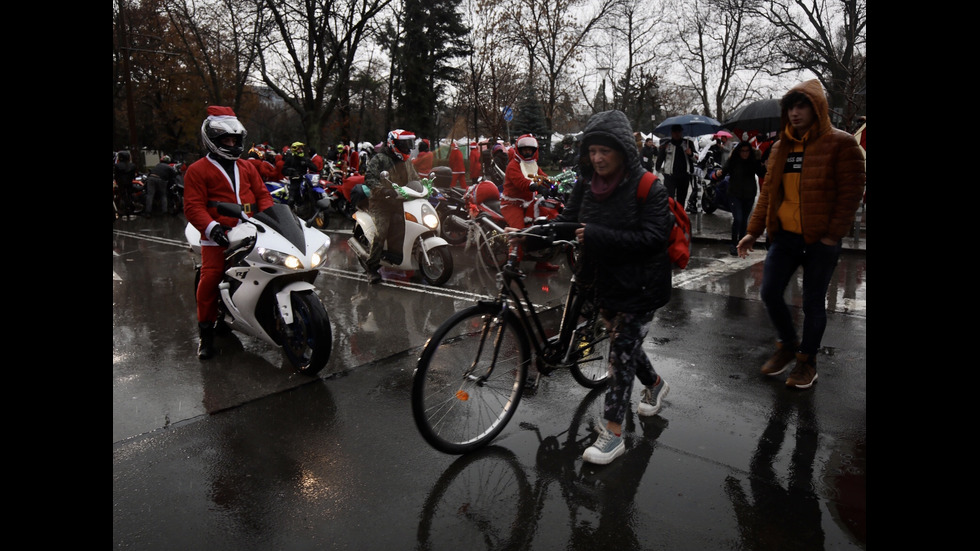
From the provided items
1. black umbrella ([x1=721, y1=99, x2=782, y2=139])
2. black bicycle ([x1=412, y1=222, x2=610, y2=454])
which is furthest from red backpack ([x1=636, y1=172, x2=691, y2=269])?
black umbrella ([x1=721, y1=99, x2=782, y2=139])

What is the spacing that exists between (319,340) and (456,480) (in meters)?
1.77

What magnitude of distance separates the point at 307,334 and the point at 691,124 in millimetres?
15591

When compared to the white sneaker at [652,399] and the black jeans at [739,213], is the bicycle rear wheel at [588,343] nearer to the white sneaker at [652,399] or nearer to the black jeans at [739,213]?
the white sneaker at [652,399]

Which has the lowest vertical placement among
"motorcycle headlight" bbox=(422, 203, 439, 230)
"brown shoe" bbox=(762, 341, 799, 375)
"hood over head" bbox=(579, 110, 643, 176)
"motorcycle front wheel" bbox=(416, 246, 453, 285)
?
"brown shoe" bbox=(762, 341, 799, 375)

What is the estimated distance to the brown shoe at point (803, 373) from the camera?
4.54 metres

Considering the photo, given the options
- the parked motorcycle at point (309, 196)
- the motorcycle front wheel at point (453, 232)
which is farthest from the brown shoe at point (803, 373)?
the parked motorcycle at point (309, 196)

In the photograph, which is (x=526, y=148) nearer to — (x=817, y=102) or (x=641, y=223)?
(x=817, y=102)

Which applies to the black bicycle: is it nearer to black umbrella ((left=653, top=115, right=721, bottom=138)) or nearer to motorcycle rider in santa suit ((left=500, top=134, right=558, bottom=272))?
motorcycle rider in santa suit ((left=500, top=134, right=558, bottom=272))

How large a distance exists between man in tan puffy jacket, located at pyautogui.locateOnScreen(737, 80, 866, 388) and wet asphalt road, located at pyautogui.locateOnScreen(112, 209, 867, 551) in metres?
0.38

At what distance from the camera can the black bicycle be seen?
3.39 m

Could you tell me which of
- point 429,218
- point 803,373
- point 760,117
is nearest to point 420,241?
point 429,218

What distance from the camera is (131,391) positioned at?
4668 mm
